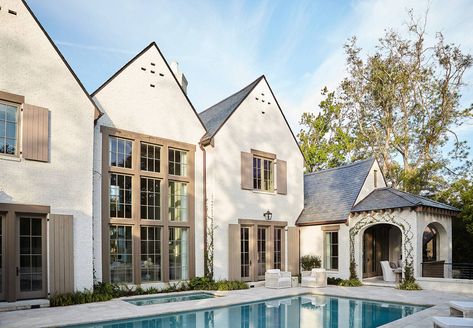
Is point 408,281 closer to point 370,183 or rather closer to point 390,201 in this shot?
point 390,201

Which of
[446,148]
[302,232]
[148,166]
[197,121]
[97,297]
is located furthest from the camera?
[446,148]

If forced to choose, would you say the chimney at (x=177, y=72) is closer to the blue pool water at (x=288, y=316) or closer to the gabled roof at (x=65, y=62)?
the gabled roof at (x=65, y=62)

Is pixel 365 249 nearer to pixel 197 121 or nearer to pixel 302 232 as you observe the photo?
pixel 302 232

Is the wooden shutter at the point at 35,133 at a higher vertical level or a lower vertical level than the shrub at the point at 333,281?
higher

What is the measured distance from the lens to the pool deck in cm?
796

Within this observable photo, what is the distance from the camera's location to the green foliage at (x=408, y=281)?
12.8 metres

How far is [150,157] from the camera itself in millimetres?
12727

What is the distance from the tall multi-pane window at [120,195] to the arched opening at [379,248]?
392 inches

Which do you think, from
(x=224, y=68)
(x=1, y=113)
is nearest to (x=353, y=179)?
(x=224, y=68)

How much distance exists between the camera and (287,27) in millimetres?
16000

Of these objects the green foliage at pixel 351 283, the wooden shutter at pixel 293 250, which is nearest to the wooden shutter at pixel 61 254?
the wooden shutter at pixel 293 250

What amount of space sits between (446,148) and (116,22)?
2140 centimetres

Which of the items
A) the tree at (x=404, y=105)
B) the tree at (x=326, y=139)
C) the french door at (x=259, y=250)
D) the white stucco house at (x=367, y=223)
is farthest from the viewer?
the tree at (x=326, y=139)

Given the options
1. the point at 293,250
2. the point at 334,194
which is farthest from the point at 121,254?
the point at 334,194
